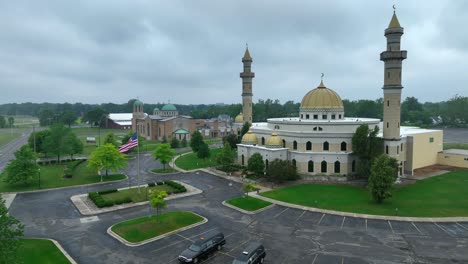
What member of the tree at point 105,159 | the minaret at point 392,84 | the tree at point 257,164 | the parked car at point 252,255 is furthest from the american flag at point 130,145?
the minaret at point 392,84

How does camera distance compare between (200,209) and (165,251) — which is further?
(200,209)

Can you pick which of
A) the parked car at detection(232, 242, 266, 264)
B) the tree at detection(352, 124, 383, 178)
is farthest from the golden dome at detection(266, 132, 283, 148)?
the parked car at detection(232, 242, 266, 264)

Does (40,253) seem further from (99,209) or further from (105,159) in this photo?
(105,159)

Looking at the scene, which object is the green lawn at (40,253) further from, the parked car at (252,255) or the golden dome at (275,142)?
the golden dome at (275,142)

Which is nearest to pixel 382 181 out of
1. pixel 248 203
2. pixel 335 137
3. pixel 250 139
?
pixel 335 137

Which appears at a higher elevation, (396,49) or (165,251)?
(396,49)

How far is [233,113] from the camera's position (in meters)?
193

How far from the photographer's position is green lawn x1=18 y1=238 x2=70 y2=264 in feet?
90.4

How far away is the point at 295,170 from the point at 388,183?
Result: 16008mm

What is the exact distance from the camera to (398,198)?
4472 centimetres

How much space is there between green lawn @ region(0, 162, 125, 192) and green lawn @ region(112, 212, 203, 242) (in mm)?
24009

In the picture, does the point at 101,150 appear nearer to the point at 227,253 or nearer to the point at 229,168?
the point at 229,168

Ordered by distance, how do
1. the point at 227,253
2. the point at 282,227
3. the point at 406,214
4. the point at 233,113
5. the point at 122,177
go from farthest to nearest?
the point at 233,113 → the point at 122,177 → the point at 406,214 → the point at 282,227 → the point at 227,253

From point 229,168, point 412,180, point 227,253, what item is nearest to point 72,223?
point 227,253
